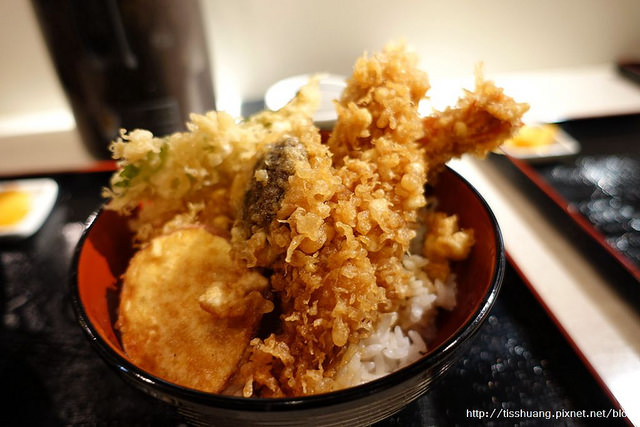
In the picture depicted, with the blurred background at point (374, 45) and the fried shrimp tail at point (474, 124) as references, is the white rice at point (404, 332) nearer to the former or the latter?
the fried shrimp tail at point (474, 124)

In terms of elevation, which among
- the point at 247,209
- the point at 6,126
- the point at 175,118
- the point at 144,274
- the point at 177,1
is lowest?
the point at 6,126

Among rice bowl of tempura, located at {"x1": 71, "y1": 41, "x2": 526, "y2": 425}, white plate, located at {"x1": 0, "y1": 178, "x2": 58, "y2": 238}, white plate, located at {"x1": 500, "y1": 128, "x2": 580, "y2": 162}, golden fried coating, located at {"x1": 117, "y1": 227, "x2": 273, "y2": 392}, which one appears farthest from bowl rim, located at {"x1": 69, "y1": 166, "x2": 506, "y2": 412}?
white plate, located at {"x1": 500, "y1": 128, "x2": 580, "y2": 162}

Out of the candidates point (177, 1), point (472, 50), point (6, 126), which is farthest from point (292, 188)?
point (6, 126)

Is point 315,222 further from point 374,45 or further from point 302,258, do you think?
point 374,45

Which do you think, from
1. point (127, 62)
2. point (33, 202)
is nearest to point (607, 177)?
point (127, 62)

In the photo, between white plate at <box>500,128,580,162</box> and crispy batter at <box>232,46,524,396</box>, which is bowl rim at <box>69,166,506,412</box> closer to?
crispy batter at <box>232,46,524,396</box>

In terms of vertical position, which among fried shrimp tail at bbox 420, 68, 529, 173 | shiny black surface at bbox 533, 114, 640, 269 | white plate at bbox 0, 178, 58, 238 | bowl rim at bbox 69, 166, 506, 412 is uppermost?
fried shrimp tail at bbox 420, 68, 529, 173

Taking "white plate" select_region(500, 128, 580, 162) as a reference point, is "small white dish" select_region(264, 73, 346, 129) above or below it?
above

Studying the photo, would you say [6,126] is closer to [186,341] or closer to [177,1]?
[177,1]
